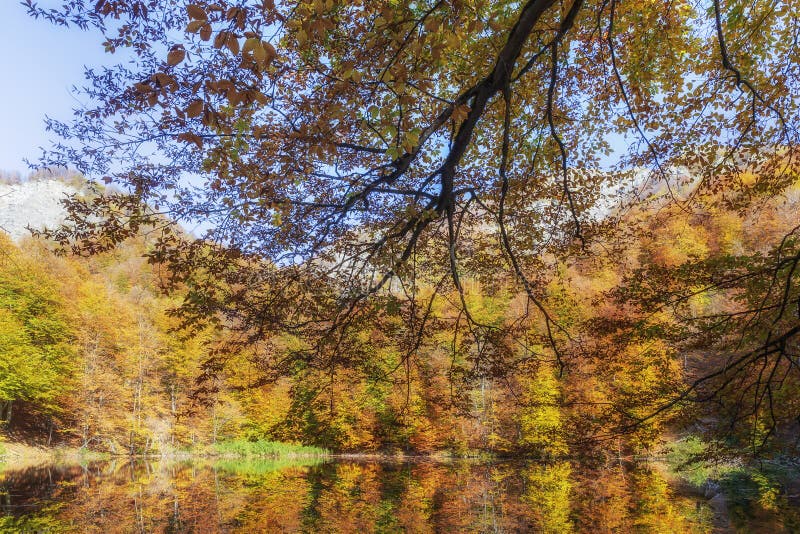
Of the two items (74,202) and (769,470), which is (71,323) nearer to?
(74,202)

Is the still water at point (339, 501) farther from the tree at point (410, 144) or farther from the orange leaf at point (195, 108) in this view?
the orange leaf at point (195, 108)

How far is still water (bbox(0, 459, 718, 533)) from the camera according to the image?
9.77 m

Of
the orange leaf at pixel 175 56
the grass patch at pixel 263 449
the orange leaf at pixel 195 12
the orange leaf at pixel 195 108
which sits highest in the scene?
the orange leaf at pixel 195 12

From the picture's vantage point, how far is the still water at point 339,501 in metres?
9.77

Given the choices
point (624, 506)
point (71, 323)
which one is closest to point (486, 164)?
point (624, 506)

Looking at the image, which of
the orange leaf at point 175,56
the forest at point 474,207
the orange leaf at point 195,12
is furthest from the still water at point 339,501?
the orange leaf at point 195,12

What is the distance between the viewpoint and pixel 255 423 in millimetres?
25625

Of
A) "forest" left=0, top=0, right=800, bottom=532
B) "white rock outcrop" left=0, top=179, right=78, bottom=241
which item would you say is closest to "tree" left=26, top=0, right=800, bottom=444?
"forest" left=0, top=0, right=800, bottom=532

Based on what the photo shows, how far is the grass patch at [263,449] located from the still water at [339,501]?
5.34 m

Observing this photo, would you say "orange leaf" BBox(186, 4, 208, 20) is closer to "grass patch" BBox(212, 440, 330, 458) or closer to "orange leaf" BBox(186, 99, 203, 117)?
"orange leaf" BBox(186, 99, 203, 117)

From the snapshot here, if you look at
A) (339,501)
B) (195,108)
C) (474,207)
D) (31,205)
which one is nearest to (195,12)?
(195,108)

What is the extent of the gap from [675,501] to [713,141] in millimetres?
10196

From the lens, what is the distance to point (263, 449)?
24.4m

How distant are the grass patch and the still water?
5.34 meters
